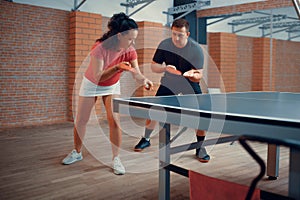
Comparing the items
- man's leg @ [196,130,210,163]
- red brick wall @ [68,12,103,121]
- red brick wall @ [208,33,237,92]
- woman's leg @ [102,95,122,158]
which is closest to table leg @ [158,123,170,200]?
woman's leg @ [102,95,122,158]

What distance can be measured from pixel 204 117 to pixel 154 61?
2118mm

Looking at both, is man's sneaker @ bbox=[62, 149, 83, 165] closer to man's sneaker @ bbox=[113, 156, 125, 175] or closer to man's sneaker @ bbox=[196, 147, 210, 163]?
man's sneaker @ bbox=[113, 156, 125, 175]

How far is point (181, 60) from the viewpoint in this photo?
3344mm

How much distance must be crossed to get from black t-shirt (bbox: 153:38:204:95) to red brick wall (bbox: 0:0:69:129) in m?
2.35

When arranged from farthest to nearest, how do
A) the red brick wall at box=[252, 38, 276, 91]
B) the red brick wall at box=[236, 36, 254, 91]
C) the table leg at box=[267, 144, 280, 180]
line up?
1. the red brick wall at box=[236, 36, 254, 91]
2. the red brick wall at box=[252, 38, 276, 91]
3. the table leg at box=[267, 144, 280, 180]

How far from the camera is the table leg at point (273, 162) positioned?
2658mm

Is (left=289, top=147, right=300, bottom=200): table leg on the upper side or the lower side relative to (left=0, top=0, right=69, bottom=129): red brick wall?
lower

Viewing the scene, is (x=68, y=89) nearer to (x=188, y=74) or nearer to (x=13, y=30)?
(x=13, y=30)

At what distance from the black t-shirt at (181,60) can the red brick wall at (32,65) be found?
7.70ft

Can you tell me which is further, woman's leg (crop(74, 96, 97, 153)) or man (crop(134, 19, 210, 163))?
man (crop(134, 19, 210, 163))

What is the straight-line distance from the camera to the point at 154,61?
3.46m

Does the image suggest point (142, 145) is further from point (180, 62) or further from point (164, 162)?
point (164, 162)

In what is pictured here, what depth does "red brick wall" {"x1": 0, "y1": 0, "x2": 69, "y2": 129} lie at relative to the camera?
4.70 m

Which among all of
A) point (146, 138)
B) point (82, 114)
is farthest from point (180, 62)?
point (82, 114)
